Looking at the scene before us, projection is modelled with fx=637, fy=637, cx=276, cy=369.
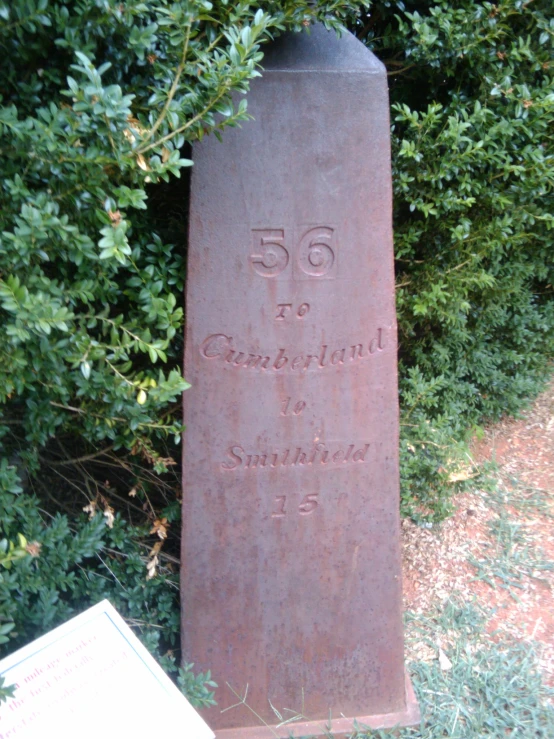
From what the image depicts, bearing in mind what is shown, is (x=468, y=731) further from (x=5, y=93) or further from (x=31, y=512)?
(x=5, y=93)

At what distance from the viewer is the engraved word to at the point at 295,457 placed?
1.94 meters

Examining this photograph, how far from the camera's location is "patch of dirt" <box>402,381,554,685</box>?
2.62 meters

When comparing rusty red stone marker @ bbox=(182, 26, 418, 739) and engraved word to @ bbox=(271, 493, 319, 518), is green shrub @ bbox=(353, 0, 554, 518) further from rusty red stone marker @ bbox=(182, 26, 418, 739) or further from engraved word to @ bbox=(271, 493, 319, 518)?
engraved word to @ bbox=(271, 493, 319, 518)

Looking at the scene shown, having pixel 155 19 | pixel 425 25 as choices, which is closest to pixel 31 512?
pixel 155 19

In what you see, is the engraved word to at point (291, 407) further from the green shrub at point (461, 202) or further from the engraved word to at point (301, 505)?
the green shrub at point (461, 202)

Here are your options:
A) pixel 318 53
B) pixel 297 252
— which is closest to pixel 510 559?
pixel 297 252

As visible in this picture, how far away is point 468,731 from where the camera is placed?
2.12m

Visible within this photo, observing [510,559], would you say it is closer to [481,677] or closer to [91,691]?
[481,677]

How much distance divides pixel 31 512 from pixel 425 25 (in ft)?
6.81

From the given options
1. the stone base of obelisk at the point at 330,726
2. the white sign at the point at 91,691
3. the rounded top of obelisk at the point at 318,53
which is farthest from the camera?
the stone base of obelisk at the point at 330,726

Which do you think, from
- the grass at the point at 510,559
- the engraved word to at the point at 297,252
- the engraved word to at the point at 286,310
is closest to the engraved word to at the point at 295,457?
the engraved word to at the point at 286,310

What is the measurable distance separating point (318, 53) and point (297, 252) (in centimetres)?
57

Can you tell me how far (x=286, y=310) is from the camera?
189 cm

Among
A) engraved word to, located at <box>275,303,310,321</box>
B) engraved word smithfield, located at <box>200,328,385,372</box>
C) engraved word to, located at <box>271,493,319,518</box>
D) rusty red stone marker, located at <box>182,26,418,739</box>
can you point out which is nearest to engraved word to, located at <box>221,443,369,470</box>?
rusty red stone marker, located at <box>182,26,418,739</box>
